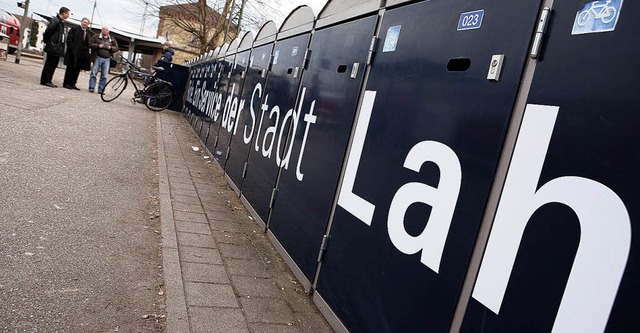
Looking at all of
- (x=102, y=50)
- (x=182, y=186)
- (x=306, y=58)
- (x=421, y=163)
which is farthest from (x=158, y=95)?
(x=421, y=163)

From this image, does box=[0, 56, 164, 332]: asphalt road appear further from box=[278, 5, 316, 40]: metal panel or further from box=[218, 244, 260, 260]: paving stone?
box=[278, 5, 316, 40]: metal panel

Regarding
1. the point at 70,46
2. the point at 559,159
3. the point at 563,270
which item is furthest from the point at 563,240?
the point at 70,46

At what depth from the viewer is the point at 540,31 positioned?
1.61m

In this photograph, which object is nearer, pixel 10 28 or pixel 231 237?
pixel 231 237

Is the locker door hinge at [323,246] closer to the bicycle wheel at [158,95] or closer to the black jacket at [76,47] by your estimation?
the bicycle wheel at [158,95]

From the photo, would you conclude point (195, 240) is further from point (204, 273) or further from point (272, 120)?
point (272, 120)

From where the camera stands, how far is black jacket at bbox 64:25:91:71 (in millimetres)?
12586

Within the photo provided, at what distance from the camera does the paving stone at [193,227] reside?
381 cm

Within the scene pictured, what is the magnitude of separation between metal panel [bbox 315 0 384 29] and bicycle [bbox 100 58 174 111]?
9.79 m

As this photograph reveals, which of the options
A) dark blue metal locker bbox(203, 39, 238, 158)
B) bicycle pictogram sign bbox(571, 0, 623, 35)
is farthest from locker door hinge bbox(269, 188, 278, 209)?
dark blue metal locker bbox(203, 39, 238, 158)

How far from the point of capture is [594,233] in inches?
51.3

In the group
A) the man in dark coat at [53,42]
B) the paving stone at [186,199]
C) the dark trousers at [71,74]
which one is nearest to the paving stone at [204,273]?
the paving stone at [186,199]

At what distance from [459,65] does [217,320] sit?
5.79ft

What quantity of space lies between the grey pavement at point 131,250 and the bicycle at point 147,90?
6.54 m
